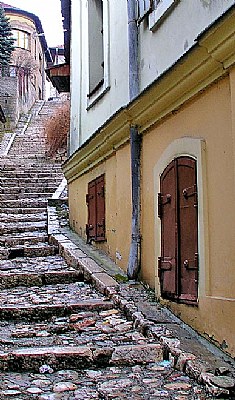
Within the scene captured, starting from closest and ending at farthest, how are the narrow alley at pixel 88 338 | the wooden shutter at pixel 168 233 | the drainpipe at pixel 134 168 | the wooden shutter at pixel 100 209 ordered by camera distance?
the narrow alley at pixel 88 338, the wooden shutter at pixel 168 233, the drainpipe at pixel 134 168, the wooden shutter at pixel 100 209

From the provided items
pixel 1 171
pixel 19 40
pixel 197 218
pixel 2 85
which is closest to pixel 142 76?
pixel 197 218

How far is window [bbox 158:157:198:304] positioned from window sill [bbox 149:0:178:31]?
1590 millimetres

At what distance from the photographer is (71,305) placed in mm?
5215

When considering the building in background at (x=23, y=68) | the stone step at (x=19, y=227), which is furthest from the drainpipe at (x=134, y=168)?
the building in background at (x=23, y=68)

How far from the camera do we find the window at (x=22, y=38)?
1533 inches

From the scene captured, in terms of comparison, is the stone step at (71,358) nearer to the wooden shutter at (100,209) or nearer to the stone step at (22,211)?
the wooden shutter at (100,209)

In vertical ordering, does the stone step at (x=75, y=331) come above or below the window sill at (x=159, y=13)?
below

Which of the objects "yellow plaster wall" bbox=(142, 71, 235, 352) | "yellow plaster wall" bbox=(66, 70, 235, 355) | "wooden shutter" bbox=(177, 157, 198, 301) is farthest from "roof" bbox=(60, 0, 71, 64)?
"wooden shutter" bbox=(177, 157, 198, 301)

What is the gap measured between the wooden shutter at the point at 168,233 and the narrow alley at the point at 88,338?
0.26m

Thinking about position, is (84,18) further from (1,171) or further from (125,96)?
(1,171)

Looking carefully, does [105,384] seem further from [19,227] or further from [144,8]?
[19,227]

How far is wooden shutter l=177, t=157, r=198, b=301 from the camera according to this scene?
427 cm

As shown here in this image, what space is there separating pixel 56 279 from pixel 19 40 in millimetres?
35463

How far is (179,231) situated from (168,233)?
10.5 inches
